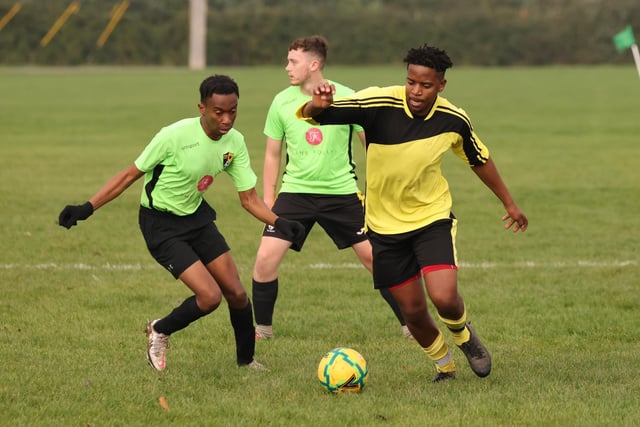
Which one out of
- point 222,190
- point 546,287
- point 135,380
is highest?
point 135,380

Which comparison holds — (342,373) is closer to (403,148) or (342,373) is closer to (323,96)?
(403,148)

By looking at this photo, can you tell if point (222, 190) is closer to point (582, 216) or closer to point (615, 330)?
point (582, 216)

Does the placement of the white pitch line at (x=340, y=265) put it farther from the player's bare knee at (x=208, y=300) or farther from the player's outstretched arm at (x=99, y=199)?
the player's outstretched arm at (x=99, y=199)

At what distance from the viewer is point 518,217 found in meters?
6.94

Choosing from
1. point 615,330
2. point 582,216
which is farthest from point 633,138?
point 615,330

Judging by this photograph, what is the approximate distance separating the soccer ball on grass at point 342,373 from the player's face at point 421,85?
4.87 feet

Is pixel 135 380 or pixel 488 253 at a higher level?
pixel 135 380

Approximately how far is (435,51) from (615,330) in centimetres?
300

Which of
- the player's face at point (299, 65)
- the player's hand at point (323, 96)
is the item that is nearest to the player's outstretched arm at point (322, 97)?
the player's hand at point (323, 96)

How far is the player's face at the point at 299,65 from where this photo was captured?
8391mm

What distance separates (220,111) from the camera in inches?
268

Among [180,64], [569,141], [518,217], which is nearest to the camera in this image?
[518,217]

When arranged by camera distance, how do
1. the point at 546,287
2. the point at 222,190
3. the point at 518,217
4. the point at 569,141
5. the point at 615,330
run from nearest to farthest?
the point at 518,217, the point at 615,330, the point at 546,287, the point at 222,190, the point at 569,141

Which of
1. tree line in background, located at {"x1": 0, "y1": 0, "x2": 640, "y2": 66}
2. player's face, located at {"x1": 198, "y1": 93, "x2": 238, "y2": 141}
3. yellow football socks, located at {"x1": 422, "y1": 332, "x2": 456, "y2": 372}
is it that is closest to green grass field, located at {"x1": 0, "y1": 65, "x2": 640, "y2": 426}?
yellow football socks, located at {"x1": 422, "y1": 332, "x2": 456, "y2": 372}
